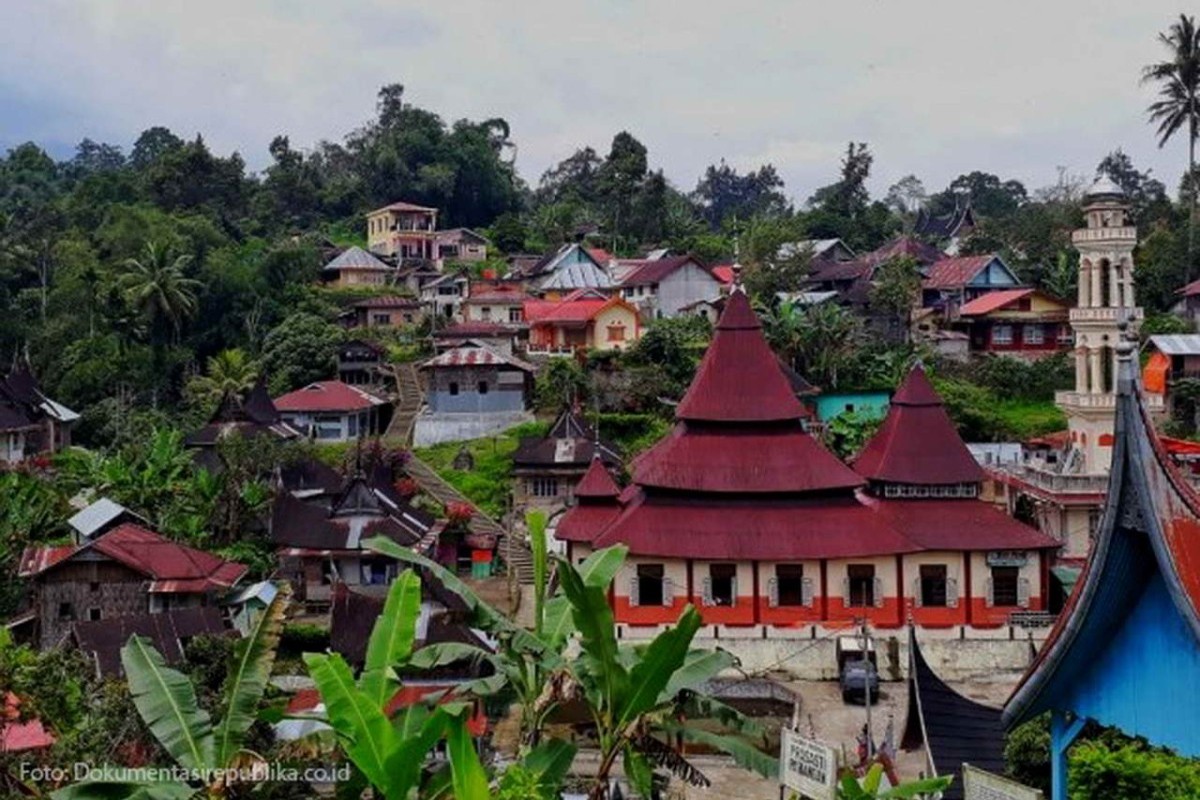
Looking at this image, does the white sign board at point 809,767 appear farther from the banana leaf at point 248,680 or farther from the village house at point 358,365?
the village house at point 358,365

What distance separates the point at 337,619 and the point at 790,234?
123ft

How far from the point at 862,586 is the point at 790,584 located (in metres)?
1.46

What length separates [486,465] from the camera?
4150 centimetres

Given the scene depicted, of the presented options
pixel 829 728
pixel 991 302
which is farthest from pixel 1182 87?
pixel 829 728

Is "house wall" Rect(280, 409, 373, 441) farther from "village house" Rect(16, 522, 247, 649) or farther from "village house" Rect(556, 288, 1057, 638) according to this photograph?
"village house" Rect(556, 288, 1057, 638)

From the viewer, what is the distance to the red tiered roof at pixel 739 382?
2811cm

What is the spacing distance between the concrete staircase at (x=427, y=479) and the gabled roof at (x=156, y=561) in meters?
7.04

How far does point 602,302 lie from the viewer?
5216cm

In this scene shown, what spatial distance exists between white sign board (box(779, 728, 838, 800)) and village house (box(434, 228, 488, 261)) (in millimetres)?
65794

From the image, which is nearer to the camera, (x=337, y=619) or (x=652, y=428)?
(x=337, y=619)

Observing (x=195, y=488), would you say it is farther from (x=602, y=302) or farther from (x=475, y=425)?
(x=602, y=302)

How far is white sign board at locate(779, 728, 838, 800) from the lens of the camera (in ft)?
28.8

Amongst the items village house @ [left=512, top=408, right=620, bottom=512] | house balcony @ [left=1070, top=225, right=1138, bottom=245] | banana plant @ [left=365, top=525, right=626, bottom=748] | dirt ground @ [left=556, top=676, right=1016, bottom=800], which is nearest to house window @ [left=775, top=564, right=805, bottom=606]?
dirt ground @ [left=556, top=676, right=1016, bottom=800]

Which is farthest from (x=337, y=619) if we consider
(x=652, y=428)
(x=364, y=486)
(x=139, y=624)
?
(x=652, y=428)
